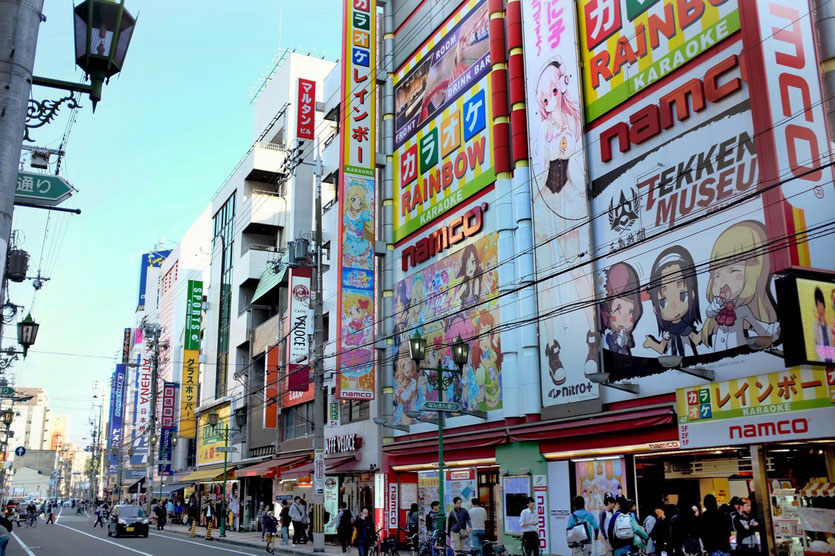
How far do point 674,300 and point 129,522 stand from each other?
30.3 meters

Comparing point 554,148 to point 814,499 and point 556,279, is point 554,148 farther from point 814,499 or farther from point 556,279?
point 814,499

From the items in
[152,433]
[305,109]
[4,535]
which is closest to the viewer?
[4,535]

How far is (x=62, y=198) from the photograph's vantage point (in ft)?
27.7

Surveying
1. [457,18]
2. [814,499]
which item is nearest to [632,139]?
[814,499]

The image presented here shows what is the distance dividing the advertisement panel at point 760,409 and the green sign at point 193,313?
52.3m

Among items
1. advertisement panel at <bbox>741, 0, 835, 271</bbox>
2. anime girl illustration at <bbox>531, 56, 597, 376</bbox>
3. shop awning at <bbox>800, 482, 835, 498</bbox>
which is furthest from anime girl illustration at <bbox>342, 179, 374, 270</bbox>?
shop awning at <bbox>800, 482, 835, 498</bbox>

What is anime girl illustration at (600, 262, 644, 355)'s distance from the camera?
1884 cm

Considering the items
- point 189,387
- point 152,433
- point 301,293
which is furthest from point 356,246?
point 189,387

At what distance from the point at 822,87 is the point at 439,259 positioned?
49.3 feet

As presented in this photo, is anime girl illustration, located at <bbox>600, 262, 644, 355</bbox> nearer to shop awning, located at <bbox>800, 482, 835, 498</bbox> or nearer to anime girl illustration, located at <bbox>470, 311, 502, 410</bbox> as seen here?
anime girl illustration, located at <bbox>470, 311, 502, 410</bbox>

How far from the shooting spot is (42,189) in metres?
8.42

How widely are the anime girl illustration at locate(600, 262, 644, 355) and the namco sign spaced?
22.5 ft

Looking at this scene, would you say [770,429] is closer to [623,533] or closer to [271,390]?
[623,533]

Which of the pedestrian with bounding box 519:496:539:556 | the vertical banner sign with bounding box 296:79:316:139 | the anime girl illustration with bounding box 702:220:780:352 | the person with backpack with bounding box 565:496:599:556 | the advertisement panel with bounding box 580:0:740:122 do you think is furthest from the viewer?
the vertical banner sign with bounding box 296:79:316:139
